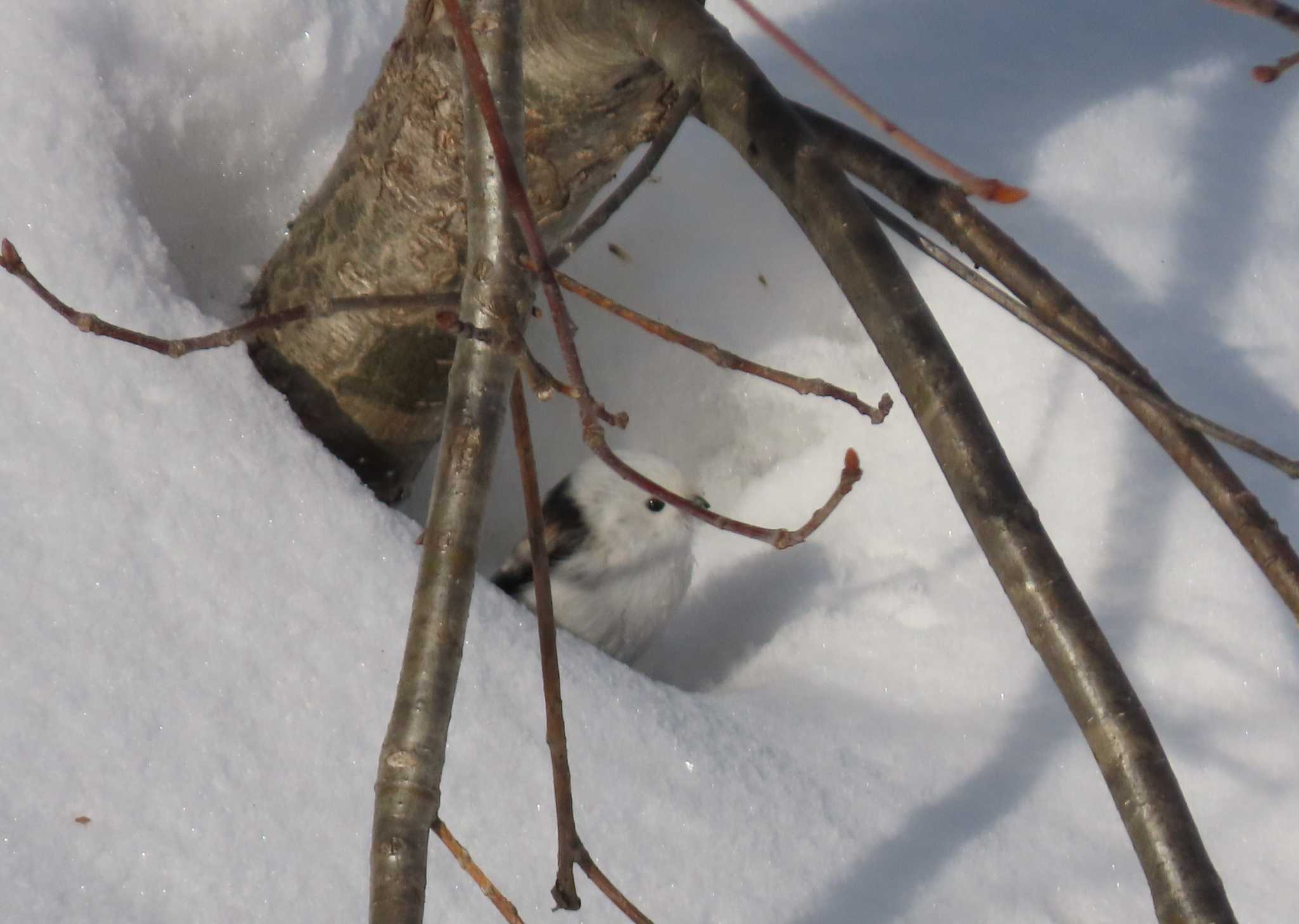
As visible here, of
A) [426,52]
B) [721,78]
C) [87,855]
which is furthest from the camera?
[426,52]

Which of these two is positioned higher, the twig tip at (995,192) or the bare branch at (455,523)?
the twig tip at (995,192)

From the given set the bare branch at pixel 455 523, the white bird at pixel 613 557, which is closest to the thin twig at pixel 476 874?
the bare branch at pixel 455 523

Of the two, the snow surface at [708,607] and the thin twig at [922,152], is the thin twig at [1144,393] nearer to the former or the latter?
the thin twig at [922,152]

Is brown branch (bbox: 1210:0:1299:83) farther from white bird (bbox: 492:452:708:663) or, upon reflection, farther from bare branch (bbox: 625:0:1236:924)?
white bird (bbox: 492:452:708:663)

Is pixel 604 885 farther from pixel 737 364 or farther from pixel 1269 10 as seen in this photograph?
pixel 1269 10

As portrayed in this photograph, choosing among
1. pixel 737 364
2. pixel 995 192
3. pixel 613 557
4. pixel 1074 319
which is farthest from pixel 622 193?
pixel 613 557

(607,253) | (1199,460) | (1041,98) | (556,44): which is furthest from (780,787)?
(1041,98)

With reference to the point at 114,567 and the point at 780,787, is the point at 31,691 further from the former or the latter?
the point at 780,787

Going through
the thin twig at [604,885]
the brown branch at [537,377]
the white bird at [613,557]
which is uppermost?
the brown branch at [537,377]
